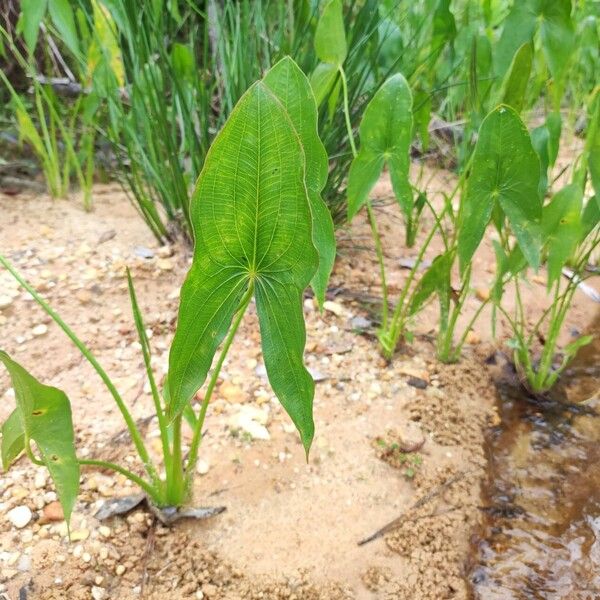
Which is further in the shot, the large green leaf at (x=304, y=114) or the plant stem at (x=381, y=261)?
the plant stem at (x=381, y=261)

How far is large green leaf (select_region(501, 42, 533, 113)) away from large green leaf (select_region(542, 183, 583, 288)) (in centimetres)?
17

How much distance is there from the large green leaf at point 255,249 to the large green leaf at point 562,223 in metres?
0.59

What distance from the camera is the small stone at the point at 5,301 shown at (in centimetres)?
122

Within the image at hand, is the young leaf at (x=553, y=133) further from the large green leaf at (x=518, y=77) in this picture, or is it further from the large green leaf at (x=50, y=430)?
the large green leaf at (x=50, y=430)

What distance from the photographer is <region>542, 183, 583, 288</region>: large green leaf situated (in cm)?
99

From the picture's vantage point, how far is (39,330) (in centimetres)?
117

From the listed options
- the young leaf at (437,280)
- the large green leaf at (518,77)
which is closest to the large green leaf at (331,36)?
the large green leaf at (518,77)

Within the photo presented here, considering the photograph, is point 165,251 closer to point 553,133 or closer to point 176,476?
point 176,476

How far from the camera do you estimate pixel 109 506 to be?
0.86 meters

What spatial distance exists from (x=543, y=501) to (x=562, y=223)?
0.48 metres

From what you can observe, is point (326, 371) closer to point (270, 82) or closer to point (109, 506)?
point (109, 506)

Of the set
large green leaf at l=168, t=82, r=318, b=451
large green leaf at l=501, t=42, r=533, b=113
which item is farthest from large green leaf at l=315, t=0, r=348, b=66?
large green leaf at l=168, t=82, r=318, b=451

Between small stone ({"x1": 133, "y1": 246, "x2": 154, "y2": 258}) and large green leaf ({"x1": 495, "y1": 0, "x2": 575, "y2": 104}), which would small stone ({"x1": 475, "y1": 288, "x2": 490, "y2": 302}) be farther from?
small stone ({"x1": 133, "y1": 246, "x2": 154, "y2": 258})

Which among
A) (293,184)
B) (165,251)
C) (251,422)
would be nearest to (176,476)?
(251,422)
